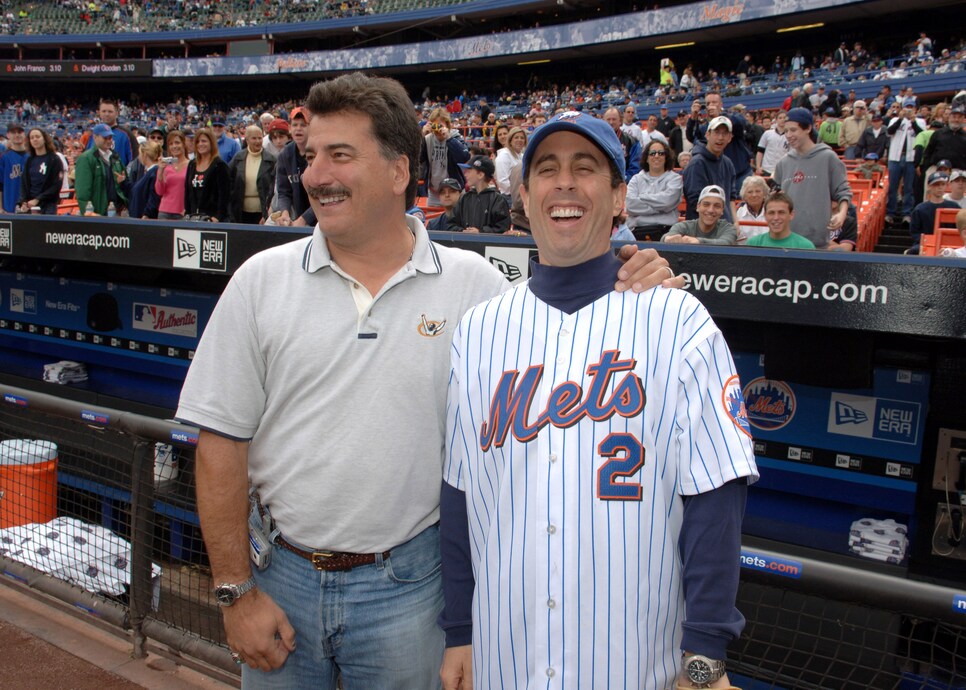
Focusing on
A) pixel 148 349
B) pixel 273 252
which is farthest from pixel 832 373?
pixel 148 349

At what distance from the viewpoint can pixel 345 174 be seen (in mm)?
1675

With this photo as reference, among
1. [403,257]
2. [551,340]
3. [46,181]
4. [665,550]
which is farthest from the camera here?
[46,181]

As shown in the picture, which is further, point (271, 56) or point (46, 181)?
point (271, 56)

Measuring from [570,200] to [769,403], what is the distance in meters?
3.09

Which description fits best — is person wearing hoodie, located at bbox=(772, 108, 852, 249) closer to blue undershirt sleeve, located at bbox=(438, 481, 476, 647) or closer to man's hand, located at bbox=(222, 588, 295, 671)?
blue undershirt sleeve, located at bbox=(438, 481, 476, 647)

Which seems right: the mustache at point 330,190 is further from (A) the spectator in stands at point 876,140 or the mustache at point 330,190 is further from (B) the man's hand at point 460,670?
(A) the spectator in stands at point 876,140

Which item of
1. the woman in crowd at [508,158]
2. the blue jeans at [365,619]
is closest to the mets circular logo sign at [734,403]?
the blue jeans at [365,619]

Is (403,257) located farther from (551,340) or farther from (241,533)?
(241,533)

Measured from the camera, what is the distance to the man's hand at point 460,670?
1.54 metres

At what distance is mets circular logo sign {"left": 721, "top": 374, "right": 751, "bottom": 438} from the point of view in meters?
1.33

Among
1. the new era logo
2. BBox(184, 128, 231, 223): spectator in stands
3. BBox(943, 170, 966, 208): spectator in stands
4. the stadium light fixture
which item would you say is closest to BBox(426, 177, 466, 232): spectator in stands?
BBox(184, 128, 231, 223): spectator in stands

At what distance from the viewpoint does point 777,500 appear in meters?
4.20

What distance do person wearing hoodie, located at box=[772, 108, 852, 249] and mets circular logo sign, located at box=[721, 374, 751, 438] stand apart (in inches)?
172

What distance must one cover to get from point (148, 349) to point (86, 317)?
0.86 metres
